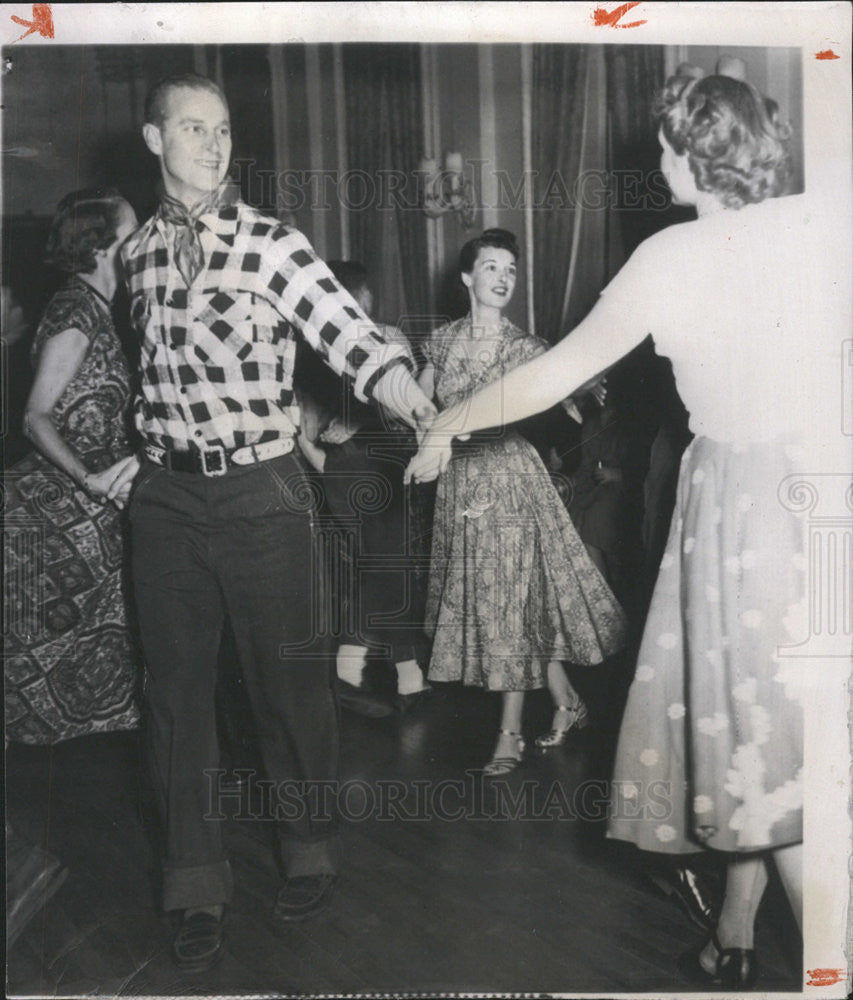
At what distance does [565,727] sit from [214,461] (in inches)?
33.6

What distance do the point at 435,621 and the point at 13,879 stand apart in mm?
988

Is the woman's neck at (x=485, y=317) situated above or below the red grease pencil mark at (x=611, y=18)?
below

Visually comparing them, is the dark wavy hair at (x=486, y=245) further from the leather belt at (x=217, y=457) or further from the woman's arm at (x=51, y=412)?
the woman's arm at (x=51, y=412)

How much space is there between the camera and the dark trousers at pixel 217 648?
1657 millimetres

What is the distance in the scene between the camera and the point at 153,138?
1689 millimetres

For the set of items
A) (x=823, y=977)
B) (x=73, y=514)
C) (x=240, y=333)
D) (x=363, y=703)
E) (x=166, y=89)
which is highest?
(x=166, y=89)

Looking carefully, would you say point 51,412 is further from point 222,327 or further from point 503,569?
point 503,569

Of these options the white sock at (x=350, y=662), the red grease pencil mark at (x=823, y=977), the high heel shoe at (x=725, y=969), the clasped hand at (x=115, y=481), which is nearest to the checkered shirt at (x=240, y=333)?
the clasped hand at (x=115, y=481)

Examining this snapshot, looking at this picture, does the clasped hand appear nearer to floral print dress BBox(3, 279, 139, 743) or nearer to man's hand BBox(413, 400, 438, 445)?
floral print dress BBox(3, 279, 139, 743)

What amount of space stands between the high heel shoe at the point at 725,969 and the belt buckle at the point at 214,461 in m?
1.26

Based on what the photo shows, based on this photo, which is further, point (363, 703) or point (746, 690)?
point (363, 703)

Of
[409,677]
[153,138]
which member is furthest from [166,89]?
[409,677]

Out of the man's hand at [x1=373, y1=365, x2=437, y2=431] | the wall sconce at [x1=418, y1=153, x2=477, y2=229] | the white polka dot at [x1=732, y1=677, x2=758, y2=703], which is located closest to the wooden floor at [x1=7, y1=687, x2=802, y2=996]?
the white polka dot at [x1=732, y1=677, x2=758, y2=703]

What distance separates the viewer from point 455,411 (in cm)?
171
